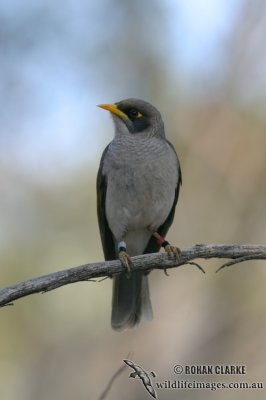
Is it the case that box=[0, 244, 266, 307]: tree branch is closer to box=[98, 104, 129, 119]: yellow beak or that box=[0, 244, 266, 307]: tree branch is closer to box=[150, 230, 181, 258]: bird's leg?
box=[150, 230, 181, 258]: bird's leg

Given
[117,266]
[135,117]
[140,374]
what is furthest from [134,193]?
[140,374]

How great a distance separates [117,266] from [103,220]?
2051 millimetres

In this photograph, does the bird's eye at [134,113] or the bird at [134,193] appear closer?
the bird at [134,193]

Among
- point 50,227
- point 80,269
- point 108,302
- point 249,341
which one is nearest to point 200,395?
point 249,341

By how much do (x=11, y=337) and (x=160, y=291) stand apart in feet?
7.59

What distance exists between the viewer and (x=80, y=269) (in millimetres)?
6098

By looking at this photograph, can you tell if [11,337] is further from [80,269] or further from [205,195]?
[80,269]

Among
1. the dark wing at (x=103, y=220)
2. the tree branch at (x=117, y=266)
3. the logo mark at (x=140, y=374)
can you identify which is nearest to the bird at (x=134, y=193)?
the dark wing at (x=103, y=220)

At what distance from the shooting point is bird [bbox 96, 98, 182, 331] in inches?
314

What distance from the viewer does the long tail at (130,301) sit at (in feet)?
27.9

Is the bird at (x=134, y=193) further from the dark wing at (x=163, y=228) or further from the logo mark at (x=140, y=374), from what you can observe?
the logo mark at (x=140, y=374)

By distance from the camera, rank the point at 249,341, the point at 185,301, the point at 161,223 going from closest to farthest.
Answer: the point at 161,223
the point at 249,341
the point at 185,301

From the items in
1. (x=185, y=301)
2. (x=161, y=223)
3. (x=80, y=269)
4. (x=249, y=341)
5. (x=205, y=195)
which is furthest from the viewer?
(x=205, y=195)

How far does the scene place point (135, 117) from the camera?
8625 mm
